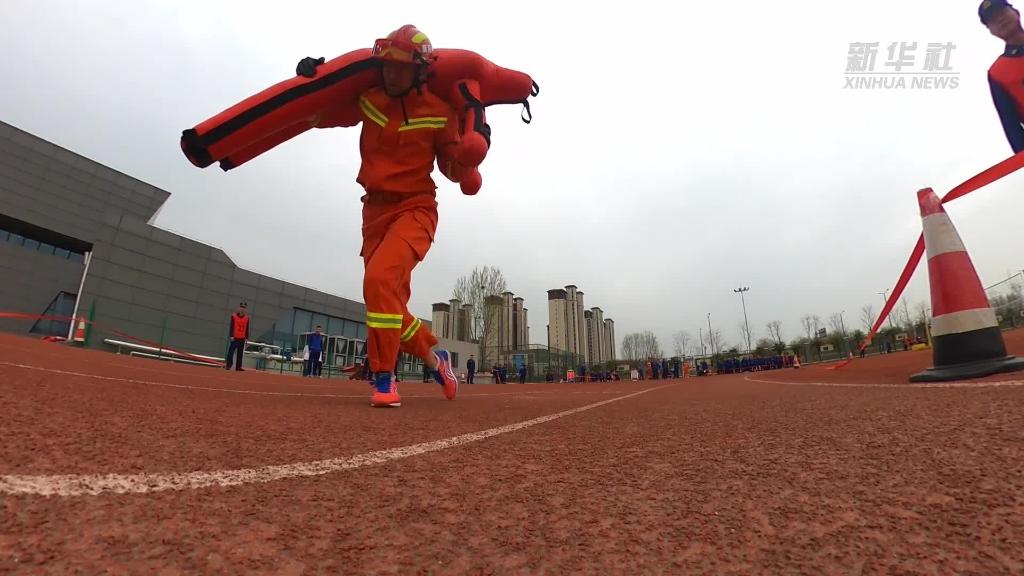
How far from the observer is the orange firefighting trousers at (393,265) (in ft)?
10.1

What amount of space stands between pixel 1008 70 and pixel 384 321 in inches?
249

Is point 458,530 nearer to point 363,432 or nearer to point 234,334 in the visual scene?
point 363,432

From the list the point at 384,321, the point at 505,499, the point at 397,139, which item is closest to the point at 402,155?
the point at 397,139

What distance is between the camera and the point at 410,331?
3.62 meters

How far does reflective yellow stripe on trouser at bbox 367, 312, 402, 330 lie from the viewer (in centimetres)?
307

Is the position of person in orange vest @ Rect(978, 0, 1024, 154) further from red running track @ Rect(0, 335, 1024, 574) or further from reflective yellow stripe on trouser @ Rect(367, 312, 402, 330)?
reflective yellow stripe on trouser @ Rect(367, 312, 402, 330)

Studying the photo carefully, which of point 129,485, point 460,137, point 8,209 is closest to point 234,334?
point 460,137

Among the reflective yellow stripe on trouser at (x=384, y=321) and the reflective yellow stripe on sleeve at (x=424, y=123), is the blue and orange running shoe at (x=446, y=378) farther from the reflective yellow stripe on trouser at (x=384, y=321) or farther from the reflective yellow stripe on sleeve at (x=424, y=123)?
the reflective yellow stripe on sleeve at (x=424, y=123)

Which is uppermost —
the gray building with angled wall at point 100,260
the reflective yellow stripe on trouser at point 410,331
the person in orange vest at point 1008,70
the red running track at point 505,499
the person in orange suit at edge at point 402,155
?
the gray building with angled wall at point 100,260

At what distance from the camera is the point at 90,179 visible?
24969 millimetres

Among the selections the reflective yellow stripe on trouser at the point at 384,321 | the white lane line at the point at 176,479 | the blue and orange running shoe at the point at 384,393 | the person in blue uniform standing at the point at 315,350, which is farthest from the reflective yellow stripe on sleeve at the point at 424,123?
the person in blue uniform standing at the point at 315,350

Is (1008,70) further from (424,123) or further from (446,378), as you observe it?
(446,378)

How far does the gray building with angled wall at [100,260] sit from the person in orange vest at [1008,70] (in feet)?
77.1

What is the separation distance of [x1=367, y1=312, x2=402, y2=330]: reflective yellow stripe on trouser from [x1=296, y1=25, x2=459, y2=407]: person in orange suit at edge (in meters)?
0.14
